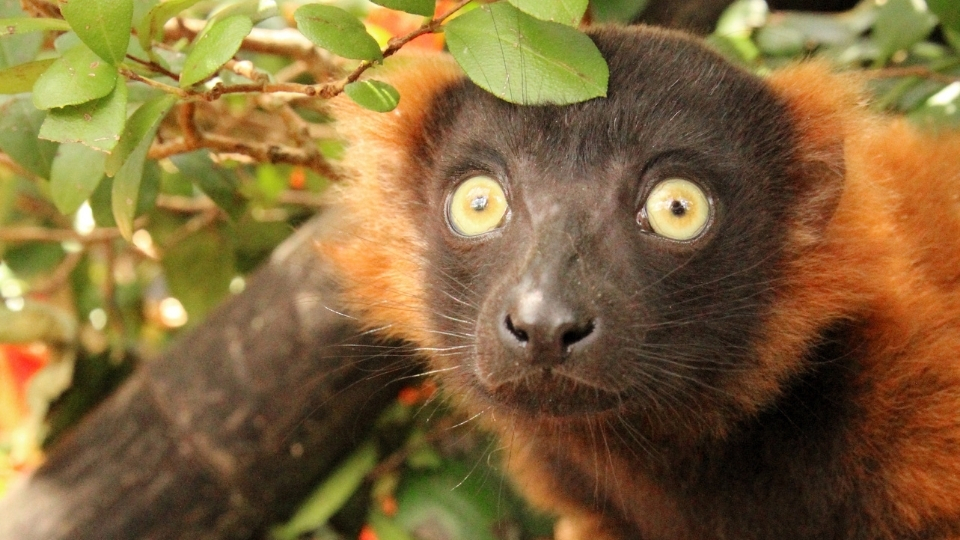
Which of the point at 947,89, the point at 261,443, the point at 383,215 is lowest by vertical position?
the point at 261,443

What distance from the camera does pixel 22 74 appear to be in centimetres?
225

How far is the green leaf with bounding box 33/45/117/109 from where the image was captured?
6.66ft

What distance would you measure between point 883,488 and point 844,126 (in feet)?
3.34

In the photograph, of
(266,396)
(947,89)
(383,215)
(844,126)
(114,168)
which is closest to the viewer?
(114,168)

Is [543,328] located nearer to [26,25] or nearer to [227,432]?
[26,25]

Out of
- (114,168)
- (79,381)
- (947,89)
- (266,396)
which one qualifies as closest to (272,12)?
(114,168)

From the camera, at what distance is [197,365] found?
13.4 feet

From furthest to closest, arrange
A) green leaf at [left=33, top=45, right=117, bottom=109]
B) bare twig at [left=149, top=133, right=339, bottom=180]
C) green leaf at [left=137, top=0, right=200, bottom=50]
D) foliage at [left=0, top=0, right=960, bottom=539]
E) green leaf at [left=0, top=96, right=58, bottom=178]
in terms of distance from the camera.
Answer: bare twig at [left=149, top=133, right=339, bottom=180] → green leaf at [left=0, top=96, right=58, bottom=178] → green leaf at [left=137, top=0, right=200, bottom=50] → foliage at [left=0, top=0, right=960, bottom=539] → green leaf at [left=33, top=45, right=117, bottom=109]

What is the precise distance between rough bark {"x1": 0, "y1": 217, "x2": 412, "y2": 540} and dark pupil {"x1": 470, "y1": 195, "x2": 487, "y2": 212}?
1.46 m

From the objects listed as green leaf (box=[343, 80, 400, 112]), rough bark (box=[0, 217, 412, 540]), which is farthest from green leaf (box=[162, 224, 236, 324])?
green leaf (box=[343, 80, 400, 112])

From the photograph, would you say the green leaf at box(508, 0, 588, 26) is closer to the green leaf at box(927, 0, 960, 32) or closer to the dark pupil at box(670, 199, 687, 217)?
the dark pupil at box(670, 199, 687, 217)

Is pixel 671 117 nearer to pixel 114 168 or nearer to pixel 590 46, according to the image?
pixel 590 46

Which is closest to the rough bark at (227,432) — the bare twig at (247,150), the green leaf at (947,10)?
the bare twig at (247,150)

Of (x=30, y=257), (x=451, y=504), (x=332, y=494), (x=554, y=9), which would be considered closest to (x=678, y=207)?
(x=554, y=9)
